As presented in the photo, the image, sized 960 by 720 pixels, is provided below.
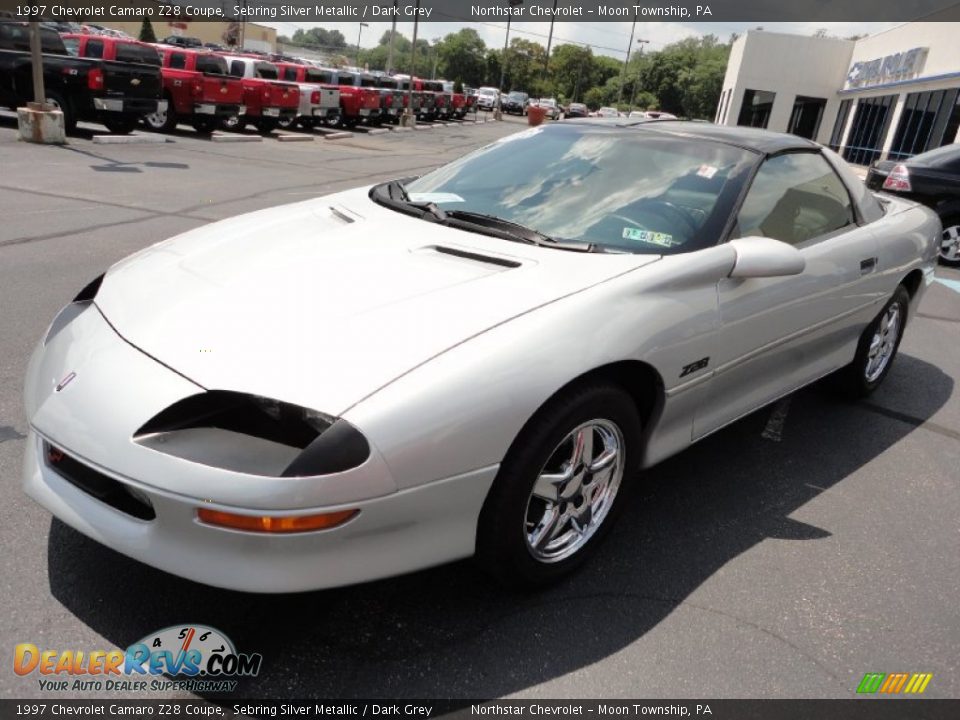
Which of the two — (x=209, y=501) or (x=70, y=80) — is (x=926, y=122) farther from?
(x=209, y=501)

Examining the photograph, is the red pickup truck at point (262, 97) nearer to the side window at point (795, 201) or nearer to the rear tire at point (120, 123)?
the rear tire at point (120, 123)

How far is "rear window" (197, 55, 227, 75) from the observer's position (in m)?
16.7

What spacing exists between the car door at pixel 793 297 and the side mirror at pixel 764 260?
0.26ft

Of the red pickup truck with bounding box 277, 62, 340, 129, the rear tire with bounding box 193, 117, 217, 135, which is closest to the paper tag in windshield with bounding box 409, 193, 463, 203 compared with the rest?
the rear tire with bounding box 193, 117, 217, 135

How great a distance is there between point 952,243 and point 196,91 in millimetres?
13781

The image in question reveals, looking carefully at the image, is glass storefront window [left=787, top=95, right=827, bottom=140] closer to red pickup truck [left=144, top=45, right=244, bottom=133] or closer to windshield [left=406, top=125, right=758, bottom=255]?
red pickup truck [left=144, top=45, right=244, bottom=133]

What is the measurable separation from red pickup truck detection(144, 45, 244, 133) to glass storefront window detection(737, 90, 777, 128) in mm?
35685

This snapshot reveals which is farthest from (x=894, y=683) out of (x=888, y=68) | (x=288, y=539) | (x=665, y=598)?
(x=888, y=68)

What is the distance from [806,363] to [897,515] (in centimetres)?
75

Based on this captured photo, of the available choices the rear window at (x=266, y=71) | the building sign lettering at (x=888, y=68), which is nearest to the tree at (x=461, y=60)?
the building sign lettering at (x=888, y=68)

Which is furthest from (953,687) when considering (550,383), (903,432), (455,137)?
(455,137)

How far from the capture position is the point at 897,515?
3.34m

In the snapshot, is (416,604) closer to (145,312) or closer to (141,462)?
(141,462)

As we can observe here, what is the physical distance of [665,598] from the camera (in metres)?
2.60
